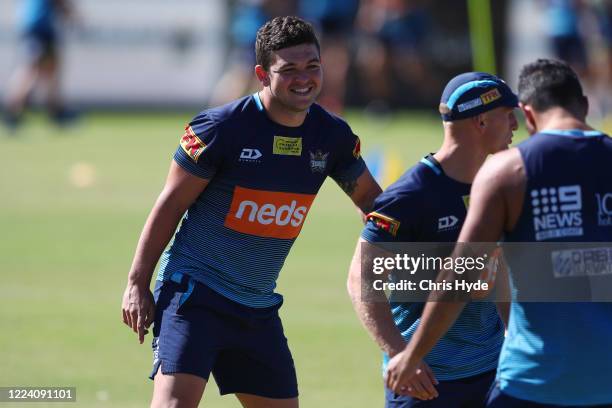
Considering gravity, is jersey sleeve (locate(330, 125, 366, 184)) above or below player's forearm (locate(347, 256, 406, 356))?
above

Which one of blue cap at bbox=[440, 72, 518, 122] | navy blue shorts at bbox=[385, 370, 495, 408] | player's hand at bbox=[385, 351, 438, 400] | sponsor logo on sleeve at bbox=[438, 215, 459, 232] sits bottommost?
navy blue shorts at bbox=[385, 370, 495, 408]

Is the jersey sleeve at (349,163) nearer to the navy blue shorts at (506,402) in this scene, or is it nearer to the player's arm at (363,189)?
the player's arm at (363,189)

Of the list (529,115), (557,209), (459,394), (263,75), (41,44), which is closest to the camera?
(557,209)

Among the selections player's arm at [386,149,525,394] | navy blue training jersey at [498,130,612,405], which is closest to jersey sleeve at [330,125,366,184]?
player's arm at [386,149,525,394]

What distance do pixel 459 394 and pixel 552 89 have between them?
1.51 metres

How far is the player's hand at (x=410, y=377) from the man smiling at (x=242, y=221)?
1069 mm

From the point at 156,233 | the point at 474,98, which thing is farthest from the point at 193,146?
the point at 474,98

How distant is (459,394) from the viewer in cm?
544

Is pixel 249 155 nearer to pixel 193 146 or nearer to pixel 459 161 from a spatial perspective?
pixel 193 146

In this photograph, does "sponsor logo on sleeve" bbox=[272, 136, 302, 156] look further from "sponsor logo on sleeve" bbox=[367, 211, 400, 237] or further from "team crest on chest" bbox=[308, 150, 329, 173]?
"sponsor logo on sleeve" bbox=[367, 211, 400, 237]

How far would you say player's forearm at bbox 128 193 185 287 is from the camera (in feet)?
19.0

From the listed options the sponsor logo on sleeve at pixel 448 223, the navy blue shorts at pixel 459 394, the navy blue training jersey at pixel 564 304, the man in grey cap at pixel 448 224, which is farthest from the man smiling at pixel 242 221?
the navy blue training jersey at pixel 564 304

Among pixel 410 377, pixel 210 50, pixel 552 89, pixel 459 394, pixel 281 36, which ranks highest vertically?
pixel 210 50

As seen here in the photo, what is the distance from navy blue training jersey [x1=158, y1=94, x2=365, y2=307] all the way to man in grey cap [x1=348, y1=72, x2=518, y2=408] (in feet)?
2.26
